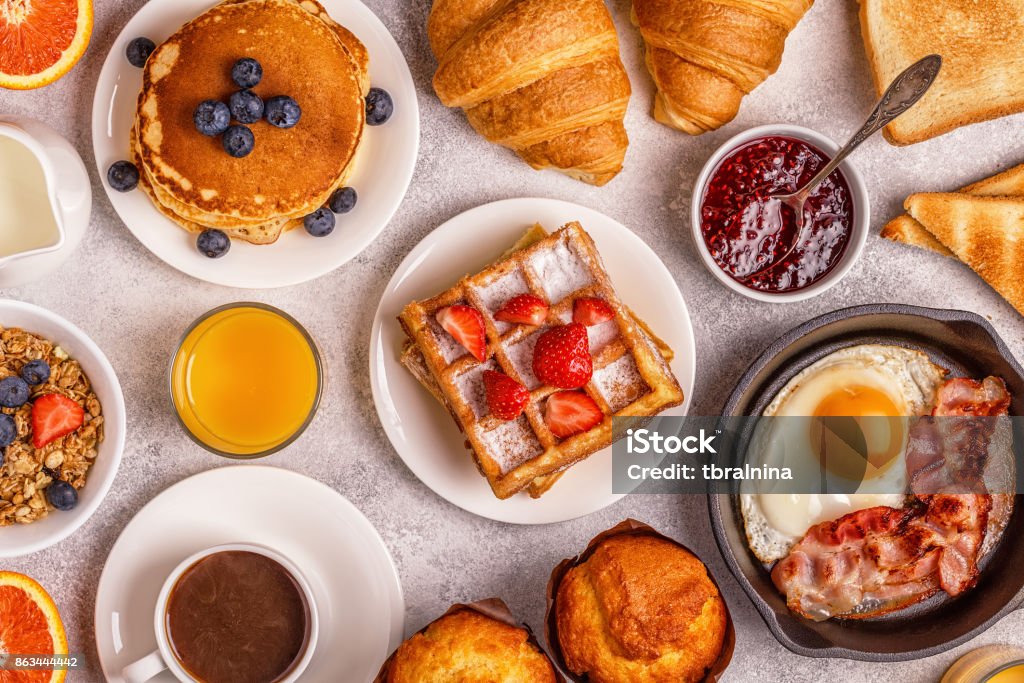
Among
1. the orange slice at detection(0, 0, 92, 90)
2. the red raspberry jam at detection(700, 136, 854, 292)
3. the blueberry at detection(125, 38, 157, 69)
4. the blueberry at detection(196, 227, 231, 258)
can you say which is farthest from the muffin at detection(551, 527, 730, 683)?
the orange slice at detection(0, 0, 92, 90)

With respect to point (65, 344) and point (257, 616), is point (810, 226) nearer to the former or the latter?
point (257, 616)

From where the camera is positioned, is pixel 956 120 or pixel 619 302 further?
pixel 956 120

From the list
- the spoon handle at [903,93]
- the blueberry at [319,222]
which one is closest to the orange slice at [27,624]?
the blueberry at [319,222]

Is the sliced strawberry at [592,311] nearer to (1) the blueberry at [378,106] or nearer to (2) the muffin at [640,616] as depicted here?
(2) the muffin at [640,616]

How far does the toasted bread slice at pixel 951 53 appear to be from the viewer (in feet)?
8.86

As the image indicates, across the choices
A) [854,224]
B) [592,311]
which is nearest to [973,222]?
[854,224]

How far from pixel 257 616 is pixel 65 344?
3.14 ft

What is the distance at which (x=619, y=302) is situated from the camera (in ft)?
7.75

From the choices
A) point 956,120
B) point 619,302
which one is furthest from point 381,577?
point 956,120

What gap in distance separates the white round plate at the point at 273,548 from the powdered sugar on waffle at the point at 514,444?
0.48 m

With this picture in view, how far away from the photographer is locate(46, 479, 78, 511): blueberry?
7.79 feet

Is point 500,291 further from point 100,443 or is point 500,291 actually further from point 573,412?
point 100,443

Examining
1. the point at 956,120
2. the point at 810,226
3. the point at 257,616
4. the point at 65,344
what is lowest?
the point at 257,616

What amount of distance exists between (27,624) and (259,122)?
61.7 inches
